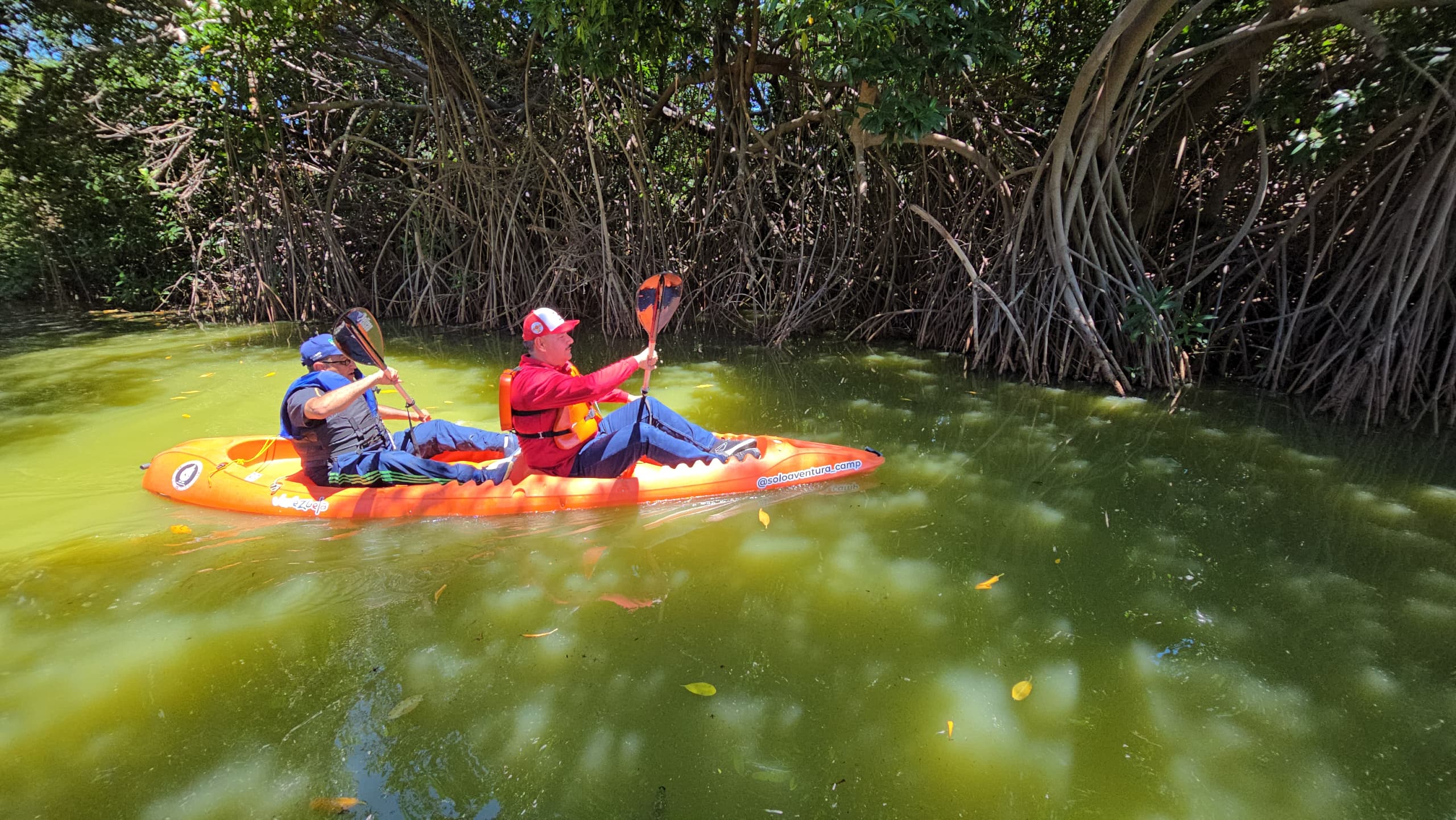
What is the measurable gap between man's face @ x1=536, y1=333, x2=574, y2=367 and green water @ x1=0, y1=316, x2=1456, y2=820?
81cm

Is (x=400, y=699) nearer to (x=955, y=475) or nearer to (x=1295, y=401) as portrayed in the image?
(x=955, y=475)

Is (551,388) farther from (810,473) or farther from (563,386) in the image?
(810,473)

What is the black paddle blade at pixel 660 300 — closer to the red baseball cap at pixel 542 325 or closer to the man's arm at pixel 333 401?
the red baseball cap at pixel 542 325

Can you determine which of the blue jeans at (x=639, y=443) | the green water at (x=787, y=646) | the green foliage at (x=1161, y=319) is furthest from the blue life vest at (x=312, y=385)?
the green foliage at (x=1161, y=319)

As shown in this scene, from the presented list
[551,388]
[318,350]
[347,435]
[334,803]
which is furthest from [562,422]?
[334,803]

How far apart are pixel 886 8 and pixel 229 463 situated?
4344mm

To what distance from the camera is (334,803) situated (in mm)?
1688

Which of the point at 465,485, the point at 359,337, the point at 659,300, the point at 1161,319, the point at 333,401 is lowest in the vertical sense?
the point at 465,485

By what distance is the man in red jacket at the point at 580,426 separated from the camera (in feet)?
10.4

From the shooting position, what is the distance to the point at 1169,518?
10.3ft

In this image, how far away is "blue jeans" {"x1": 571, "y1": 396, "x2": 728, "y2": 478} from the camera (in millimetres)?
3521

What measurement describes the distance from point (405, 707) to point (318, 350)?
79.0 inches

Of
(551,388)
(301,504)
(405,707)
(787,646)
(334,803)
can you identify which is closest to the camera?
(334,803)

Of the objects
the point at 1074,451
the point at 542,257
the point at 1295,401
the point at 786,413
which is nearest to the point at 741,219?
the point at 542,257
